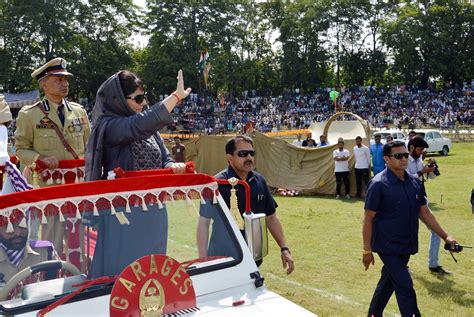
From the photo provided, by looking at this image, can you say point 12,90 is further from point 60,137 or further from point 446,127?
point 60,137

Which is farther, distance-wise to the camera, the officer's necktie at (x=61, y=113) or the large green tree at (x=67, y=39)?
the large green tree at (x=67, y=39)

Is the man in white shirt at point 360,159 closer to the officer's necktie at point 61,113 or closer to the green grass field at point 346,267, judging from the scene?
the green grass field at point 346,267

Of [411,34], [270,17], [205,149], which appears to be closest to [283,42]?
[270,17]

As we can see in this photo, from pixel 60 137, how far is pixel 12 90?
1878 inches

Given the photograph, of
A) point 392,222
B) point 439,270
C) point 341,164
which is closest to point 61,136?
Result: point 392,222

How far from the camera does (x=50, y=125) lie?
4984mm

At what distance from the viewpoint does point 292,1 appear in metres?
65.1

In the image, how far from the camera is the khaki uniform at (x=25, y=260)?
9.42 ft

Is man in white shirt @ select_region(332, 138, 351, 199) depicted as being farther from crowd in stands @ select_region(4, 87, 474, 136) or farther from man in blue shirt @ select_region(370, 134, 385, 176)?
crowd in stands @ select_region(4, 87, 474, 136)

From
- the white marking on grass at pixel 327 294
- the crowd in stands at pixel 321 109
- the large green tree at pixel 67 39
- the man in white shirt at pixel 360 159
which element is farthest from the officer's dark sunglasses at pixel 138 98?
the large green tree at pixel 67 39

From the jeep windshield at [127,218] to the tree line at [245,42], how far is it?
160 ft

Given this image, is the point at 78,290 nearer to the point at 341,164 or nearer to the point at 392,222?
the point at 392,222

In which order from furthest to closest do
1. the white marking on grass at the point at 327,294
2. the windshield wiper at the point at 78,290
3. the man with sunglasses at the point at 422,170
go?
the man with sunglasses at the point at 422,170 < the white marking on grass at the point at 327,294 < the windshield wiper at the point at 78,290

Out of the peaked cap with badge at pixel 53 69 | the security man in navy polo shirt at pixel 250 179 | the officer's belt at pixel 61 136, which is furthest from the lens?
the officer's belt at pixel 61 136
